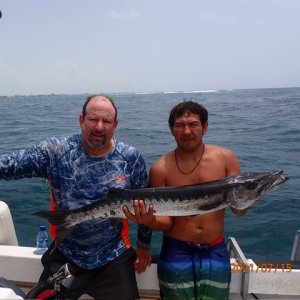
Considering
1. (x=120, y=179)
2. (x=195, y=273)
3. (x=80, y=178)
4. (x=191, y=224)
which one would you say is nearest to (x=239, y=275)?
(x=195, y=273)

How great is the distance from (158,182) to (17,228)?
596cm

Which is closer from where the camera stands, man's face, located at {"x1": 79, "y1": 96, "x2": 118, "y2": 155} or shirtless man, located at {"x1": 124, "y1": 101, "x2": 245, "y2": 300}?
man's face, located at {"x1": 79, "y1": 96, "x2": 118, "y2": 155}

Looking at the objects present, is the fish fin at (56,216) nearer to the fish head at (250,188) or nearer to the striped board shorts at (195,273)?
the striped board shorts at (195,273)

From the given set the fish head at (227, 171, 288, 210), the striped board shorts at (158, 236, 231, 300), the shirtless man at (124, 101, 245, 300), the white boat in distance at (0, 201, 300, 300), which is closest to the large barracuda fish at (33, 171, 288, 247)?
the fish head at (227, 171, 288, 210)

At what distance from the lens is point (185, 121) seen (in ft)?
11.9

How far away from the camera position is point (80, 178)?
3645 millimetres

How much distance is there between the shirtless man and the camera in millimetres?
3639

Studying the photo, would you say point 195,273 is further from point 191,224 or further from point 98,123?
point 98,123

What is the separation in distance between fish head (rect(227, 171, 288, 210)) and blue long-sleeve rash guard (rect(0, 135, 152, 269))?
108 cm

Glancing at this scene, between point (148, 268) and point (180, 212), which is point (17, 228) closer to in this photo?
point (148, 268)

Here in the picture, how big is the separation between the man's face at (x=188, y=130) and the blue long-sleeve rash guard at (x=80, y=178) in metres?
0.57

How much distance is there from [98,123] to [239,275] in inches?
91.7

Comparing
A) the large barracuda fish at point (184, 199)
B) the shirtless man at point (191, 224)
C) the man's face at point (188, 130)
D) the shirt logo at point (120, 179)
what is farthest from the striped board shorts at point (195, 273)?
the man's face at point (188, 130)

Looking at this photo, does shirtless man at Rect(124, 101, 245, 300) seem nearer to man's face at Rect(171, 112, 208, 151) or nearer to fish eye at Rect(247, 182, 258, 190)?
man's face at Rect(171, 112, 208, 151)
